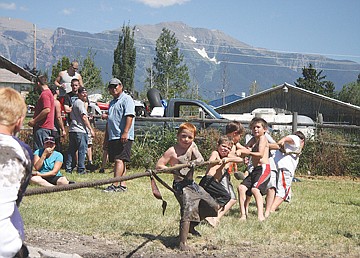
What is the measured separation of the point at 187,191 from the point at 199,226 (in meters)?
0.96

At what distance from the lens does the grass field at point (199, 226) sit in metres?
6.23

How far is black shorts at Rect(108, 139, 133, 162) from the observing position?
940 cm

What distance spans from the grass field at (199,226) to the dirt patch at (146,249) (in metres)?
0.02

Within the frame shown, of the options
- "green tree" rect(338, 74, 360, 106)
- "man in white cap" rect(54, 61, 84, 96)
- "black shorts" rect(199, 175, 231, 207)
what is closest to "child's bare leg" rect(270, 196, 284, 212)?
"black shorts" rect(199, 175, 231, 207)

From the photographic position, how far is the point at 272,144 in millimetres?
8406

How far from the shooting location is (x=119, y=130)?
374 inches

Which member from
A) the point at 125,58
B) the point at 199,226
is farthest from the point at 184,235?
the point at 125,58

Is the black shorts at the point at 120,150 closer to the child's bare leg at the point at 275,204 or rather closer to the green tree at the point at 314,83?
the child's bare leg at the point at 275,204

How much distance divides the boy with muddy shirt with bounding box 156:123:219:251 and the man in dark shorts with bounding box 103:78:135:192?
2969 millimetres

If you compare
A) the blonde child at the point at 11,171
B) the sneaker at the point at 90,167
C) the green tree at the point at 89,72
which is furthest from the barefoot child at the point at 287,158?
the green tree at the point at 89,72

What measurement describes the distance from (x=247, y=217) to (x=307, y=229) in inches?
40.4

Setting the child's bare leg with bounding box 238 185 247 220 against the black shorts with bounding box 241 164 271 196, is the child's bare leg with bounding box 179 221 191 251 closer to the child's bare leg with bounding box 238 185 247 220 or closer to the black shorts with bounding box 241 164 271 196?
the child's bare leg with bounding box 238 185 247 220

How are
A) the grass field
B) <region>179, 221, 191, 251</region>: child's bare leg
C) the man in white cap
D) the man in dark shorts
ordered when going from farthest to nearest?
the man in white cap, the man in dark shorts, the grass field, <region>179, 221, 191, 251</region>: child's bare leg

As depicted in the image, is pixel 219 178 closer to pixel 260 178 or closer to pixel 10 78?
pixel 260 178
